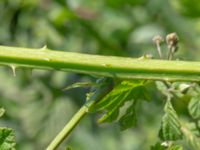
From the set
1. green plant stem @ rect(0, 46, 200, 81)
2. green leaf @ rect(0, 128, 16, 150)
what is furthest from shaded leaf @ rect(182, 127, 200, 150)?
green leaf @ rect(0, 128, 16, 150)

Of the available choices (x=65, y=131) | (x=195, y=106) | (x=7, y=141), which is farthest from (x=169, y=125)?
(x=7, y=141)

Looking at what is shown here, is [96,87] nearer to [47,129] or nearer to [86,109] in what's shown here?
[86,109]

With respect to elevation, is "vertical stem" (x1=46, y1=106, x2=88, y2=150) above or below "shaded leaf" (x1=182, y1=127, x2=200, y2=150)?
above

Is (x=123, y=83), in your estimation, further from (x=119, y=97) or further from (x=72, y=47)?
(x=72, y=47)

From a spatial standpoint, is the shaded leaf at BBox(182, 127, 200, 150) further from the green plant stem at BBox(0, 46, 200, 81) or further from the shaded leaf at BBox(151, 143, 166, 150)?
the green plant stem at BBox(0, 46, 200, 81)

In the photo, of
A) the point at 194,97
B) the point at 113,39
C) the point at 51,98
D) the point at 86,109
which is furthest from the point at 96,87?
the point at 113,39

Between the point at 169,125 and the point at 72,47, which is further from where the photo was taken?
the point at 72,47

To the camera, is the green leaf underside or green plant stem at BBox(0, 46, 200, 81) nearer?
green plant stem at BBox(0, 46, 200, 81)
